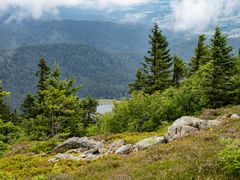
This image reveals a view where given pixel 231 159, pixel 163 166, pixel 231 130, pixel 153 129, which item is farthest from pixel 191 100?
pixel 231 159

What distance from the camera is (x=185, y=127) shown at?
22.0m

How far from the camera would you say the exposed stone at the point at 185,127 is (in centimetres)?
2153

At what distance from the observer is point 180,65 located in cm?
6550

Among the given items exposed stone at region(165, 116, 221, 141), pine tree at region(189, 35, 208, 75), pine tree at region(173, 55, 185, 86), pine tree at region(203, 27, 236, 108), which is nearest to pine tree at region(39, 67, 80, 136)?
pine tree at region(203, 27, 236, 108)

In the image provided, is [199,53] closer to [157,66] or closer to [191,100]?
[157,66]

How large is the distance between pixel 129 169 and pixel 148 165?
65cm

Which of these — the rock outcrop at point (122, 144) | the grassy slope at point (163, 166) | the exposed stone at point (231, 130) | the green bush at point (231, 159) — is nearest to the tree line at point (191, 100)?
the rock outcrop at point (122, 144)

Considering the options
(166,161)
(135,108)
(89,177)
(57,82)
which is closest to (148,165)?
(166,161)

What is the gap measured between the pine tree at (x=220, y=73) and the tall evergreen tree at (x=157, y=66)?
20.4 meters

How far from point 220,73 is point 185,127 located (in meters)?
16.7

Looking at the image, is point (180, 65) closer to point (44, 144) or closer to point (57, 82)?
point (57, 82)

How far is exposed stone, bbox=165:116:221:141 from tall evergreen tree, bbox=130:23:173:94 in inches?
1368

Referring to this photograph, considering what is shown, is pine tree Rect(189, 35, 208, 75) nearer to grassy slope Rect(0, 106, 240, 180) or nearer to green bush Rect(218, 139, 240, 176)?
grassy slope Rect(0, 106, 240, 180)

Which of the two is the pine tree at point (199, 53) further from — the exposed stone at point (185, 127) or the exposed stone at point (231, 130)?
the exposed stone at point (231, 130)
